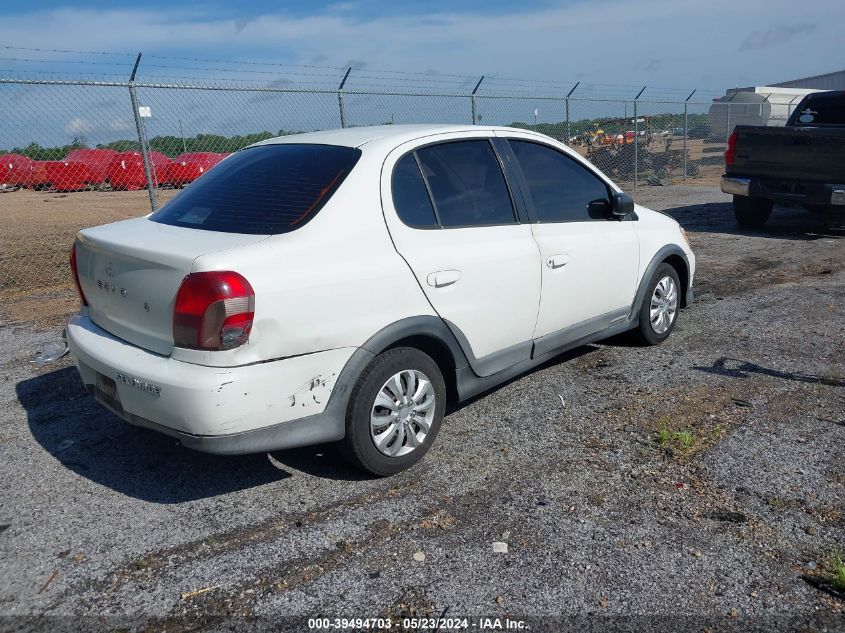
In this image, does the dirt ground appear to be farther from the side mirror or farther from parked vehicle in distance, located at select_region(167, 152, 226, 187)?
the side mirror

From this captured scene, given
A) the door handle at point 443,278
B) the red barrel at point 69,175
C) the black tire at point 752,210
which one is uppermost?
the red barrel at point 69,175

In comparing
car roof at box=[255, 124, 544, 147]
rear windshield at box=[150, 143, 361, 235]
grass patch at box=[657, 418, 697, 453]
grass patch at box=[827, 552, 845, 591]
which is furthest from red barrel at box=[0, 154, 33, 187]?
grass patch at box=[827, 552, 845, 591]

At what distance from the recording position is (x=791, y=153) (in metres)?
Result: 9.84

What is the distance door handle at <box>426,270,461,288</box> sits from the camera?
3736 millimetres

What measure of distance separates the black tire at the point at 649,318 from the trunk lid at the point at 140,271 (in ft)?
10.5

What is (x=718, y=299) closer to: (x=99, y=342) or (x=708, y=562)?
(x=708, y=562)

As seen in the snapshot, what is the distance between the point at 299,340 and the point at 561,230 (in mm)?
2055

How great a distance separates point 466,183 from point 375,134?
1.87 ft

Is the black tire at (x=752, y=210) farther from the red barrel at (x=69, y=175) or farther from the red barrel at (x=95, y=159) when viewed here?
the red barrel at (x=69, y=175)

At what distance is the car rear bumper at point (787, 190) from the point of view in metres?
9.45

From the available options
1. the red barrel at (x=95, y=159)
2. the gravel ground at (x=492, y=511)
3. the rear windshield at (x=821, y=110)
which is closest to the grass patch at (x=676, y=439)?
the gravel ground at (x=492, y=511)

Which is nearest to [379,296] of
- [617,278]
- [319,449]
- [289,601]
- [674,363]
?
[319,449]

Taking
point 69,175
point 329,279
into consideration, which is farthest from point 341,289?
point 69,175

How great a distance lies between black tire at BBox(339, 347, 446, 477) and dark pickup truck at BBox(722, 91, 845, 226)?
788cm
